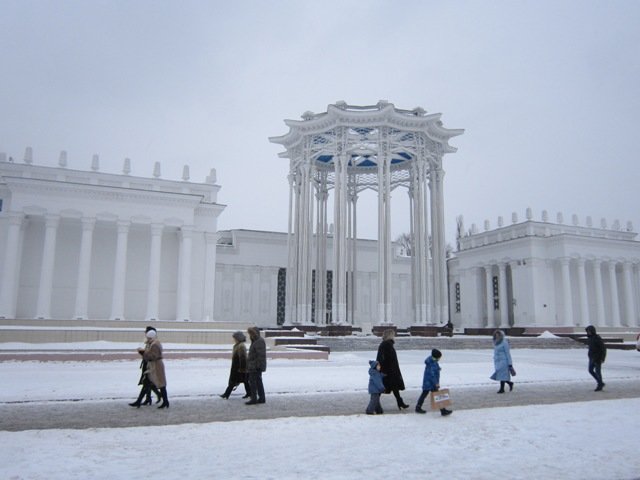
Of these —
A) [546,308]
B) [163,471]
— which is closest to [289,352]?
[163,471]

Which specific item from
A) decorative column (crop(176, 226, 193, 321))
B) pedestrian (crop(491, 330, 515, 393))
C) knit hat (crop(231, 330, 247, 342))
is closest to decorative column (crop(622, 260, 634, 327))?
decorative column (crop(176, 226, 193, 321))

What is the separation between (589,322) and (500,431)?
4447cm

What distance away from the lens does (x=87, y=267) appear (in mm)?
31344

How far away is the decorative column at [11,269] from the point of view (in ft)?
97.5

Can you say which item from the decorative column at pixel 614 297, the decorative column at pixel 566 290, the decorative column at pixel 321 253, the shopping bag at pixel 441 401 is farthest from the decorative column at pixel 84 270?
the decorative column at pixel 614 297

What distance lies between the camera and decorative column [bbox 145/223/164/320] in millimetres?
32281

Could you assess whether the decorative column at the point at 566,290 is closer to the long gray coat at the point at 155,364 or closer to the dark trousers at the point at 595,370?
the dark trousers at the point at 595,370

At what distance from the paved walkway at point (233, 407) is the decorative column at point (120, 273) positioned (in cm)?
2114

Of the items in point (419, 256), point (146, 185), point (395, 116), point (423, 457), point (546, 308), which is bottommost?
point (423, 457)

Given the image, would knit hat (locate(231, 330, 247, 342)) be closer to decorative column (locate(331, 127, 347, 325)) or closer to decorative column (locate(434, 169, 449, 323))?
decorative column (locate(331, 127, 347, 325))

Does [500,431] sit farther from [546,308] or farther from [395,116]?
[546,308]

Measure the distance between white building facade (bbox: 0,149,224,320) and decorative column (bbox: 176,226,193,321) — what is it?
0.21 feet

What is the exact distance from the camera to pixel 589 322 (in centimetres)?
4750

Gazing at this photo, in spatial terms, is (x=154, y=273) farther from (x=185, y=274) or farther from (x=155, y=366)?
(x=155, y=366)
